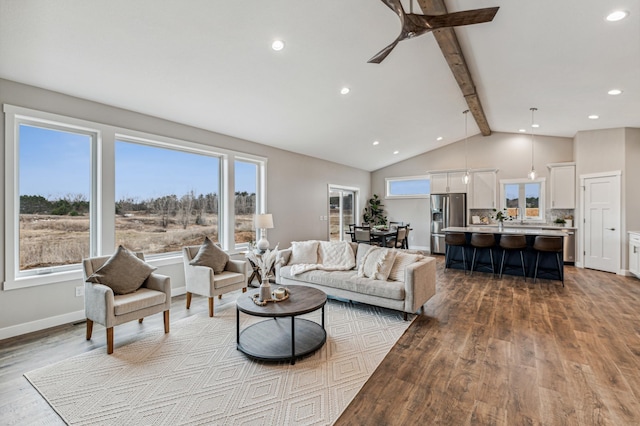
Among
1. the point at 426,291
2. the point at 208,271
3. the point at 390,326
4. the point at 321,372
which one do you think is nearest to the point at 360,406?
the point at 321,372

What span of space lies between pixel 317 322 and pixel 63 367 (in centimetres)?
237

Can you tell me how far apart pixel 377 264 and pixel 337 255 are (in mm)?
816

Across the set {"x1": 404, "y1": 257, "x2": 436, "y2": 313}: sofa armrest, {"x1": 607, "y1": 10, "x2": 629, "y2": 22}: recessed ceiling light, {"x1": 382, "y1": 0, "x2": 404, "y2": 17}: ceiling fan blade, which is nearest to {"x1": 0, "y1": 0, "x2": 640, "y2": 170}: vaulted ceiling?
{"x1": 607, "y1": 10, "x2": 629, "y2": 22}: recessed ceiling light

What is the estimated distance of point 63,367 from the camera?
2.50 m

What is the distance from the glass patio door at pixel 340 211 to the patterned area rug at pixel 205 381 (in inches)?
214

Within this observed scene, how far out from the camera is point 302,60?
352 cm

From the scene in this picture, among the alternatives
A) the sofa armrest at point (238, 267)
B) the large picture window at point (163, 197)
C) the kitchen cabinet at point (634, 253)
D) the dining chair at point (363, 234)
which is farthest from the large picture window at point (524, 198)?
the large picture window at point (163, 197)

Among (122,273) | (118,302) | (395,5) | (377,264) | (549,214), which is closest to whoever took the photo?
(395,5)

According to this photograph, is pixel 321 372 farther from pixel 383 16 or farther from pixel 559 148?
pixel 559 148

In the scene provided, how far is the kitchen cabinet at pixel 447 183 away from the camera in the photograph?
826 cm

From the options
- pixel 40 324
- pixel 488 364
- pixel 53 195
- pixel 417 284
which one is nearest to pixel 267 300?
pixel 417 284

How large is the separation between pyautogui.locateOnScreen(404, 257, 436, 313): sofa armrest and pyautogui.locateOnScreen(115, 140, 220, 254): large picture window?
3.44 m

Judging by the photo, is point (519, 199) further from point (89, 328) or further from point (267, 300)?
point (89, 328)

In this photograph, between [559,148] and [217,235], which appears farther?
[559,148]
